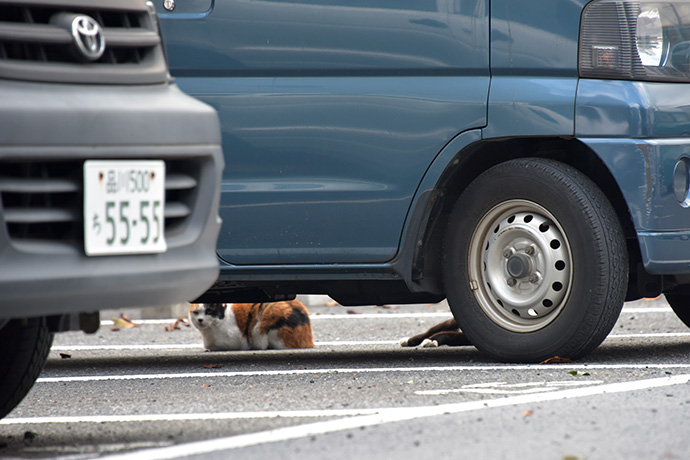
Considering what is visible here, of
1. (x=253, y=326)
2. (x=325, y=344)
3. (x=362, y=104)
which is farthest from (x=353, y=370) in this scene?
(x=253, y=326)

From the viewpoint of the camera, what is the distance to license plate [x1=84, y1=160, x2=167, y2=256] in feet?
10.4

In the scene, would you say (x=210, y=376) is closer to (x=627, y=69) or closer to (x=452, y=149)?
(x=452, y=149)

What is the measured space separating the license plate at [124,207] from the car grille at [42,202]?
0.11 ft

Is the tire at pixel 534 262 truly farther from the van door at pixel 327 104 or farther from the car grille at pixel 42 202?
the car grille at pixel 42 202

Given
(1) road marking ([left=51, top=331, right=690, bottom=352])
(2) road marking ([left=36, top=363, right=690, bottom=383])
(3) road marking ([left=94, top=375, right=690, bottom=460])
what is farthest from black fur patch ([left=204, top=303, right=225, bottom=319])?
(3) road marking ([left=94, top=375, right=690, bottom=460])

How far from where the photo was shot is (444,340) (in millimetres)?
6512

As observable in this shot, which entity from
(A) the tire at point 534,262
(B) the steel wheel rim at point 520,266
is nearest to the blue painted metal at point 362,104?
(A) the tire at point 534,262

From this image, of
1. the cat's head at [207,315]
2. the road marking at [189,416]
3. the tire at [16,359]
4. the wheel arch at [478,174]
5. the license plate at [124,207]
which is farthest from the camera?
the cat's head at [207,315]

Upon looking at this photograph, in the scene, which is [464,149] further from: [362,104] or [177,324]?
[177,324]

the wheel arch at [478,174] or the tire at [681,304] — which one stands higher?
the wheel arch at [478,174]

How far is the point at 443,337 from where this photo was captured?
6.50m

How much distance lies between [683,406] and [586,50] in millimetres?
1828

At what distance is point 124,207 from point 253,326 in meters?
4.90

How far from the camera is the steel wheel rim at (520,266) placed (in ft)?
16.8
